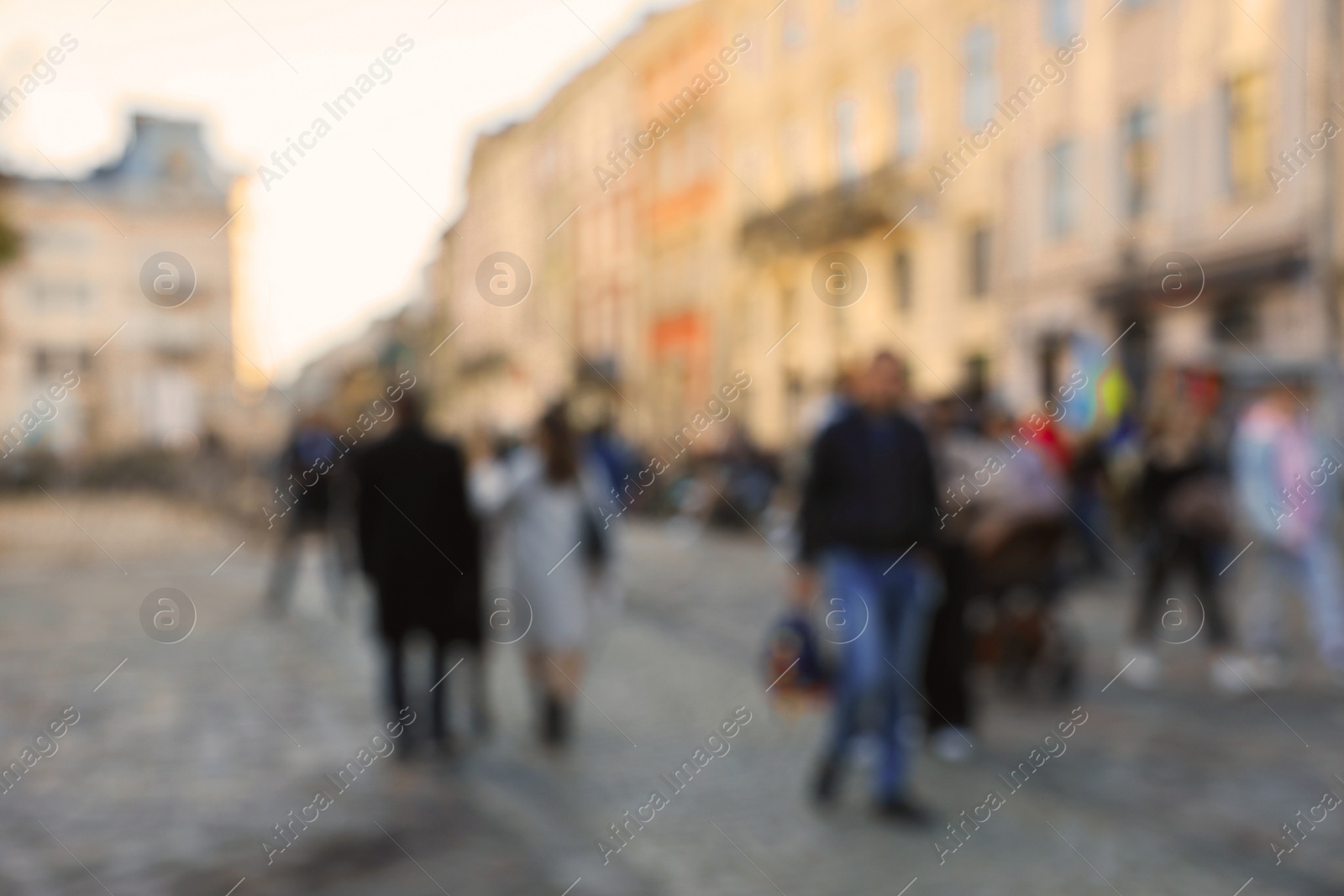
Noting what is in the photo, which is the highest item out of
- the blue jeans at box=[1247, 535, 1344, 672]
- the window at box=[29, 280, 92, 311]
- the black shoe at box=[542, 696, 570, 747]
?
the window at box=[29, 280, 92, 311]

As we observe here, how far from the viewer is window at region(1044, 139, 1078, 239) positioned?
23641mm

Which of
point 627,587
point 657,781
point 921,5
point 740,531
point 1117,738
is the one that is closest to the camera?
point 657,781

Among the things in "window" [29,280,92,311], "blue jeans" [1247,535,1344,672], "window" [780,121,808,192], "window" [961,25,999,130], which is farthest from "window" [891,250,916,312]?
"window" [29,280,92,311]

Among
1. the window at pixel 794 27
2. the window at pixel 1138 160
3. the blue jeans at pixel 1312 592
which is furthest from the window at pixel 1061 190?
the blue jeans at pixel 1312 592

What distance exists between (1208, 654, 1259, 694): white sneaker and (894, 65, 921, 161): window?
20647 millimetres

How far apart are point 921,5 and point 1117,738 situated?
2323 centimetres

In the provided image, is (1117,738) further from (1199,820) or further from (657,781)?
(657,781)

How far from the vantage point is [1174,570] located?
898 centimetres

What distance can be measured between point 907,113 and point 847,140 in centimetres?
285

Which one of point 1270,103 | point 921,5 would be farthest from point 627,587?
point 921,5

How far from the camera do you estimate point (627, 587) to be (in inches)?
576

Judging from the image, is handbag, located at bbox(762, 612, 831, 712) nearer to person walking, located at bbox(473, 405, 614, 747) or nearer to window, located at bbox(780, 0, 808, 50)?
person walking, located at bbox(473, 405, 614, 747)

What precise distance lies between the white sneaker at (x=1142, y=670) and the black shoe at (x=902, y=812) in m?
3.32

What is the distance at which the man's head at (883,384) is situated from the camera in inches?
233
